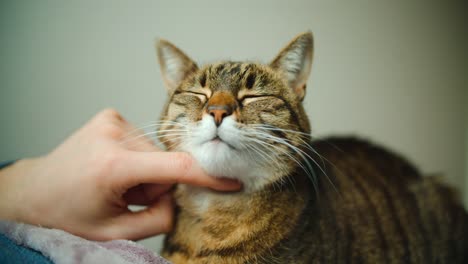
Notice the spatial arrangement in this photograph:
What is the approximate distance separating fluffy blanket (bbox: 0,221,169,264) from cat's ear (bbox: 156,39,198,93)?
528 mm

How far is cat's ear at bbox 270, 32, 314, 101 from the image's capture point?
92 cm

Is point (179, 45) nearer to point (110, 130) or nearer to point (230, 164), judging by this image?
point (110, 130)

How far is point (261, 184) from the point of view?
819mm

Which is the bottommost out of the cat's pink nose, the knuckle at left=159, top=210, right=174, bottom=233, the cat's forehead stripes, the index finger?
the knuckle at left=159, top=210, right=174, bottom=233

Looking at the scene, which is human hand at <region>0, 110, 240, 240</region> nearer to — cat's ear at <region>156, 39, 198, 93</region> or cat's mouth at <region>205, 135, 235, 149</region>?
cat's mouth at <region>205, 135, 235, 149</region>

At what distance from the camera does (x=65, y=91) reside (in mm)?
1365

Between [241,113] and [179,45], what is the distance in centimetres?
77

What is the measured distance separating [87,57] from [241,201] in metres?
1.01

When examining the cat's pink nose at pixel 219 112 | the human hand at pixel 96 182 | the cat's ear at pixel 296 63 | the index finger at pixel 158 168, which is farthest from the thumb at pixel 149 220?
the cat's ear at pixel 296 63

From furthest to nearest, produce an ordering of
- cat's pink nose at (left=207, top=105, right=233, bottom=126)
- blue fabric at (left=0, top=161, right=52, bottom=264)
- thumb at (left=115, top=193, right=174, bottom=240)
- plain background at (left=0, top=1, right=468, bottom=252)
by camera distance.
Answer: plain background at (left=0, top=1, right=468, bottom=252) → thumb at (left=115, top=193, right=174, bottom=240) → cat's pink nose at (left=207, top=105, right=233, bottom=126) → blue fabric at (left=0, top=161, right=52, bottom=264)

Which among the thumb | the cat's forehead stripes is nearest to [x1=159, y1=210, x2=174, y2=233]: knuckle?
the thumb

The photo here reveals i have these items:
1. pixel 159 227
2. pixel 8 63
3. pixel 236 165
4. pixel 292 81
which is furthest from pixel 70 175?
pixel 8 63

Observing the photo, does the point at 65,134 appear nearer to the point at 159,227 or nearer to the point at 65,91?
the point at 65,91

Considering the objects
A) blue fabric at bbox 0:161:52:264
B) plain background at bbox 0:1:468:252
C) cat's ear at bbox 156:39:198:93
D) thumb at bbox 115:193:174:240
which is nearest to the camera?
blue fabric at bbox 0:161:52:264
